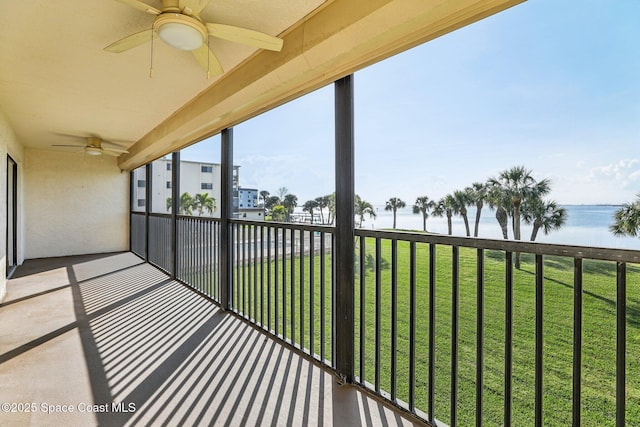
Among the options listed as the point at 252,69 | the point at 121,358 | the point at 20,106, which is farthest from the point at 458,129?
the point at 20,106

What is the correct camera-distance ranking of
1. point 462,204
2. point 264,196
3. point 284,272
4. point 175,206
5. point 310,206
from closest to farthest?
point 462,204, point 310,206, point 284,272, point 264,196, point 175,206

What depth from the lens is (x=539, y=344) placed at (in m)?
1.31

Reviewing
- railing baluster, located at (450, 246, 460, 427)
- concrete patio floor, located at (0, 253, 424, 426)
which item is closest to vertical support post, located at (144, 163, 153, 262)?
concrete patio floor, located at (0, 253, 424, 426)

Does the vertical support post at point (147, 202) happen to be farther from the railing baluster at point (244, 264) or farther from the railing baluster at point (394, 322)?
the railing baluster at point (394, 322)

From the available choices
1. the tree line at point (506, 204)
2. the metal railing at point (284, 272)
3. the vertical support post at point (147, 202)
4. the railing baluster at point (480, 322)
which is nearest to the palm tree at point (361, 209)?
the tree line at point (506, 204)

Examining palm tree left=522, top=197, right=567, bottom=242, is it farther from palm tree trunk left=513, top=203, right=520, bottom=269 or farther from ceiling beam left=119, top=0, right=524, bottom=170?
ceiling beam left=119, top=0, right=524, bottom=170

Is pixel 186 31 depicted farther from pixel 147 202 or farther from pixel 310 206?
pixel 147 202

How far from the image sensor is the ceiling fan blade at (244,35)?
1.68 m

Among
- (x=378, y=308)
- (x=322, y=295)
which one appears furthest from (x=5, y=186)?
(x=378, y=308)

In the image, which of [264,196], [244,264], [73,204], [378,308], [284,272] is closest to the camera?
[378,308]

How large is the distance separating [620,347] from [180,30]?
2.47 metres

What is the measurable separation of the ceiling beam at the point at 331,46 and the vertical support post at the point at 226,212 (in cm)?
30

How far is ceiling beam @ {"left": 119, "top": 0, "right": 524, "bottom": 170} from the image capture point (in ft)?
4.80

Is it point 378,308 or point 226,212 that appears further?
point 226,212
